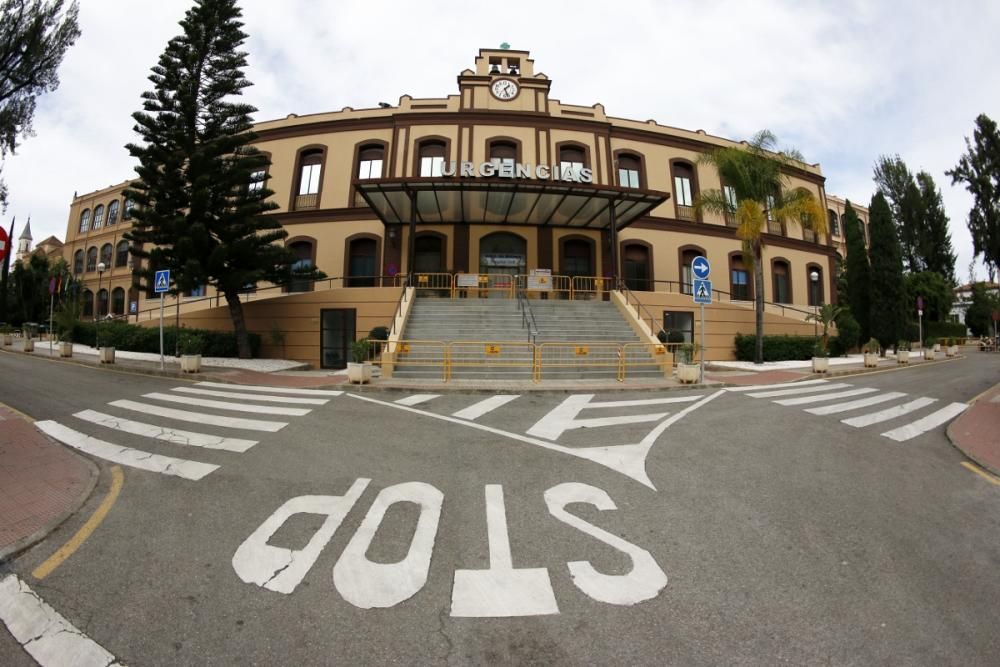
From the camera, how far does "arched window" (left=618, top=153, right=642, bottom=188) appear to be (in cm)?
2412

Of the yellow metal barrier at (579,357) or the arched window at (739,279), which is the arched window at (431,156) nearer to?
the yellow metal barrier at (579,357)

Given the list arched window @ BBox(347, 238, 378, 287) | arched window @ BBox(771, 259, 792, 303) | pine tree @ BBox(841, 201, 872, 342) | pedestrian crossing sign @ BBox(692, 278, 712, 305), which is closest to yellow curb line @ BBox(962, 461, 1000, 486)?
pedestrian crossing sign @ BBox(692, 278, 712, 305)

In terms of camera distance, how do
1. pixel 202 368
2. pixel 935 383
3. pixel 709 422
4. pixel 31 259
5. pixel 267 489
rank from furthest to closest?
pixel 31 259
pixel 202 368
pixel 935 383
pixel 709 422
pixel 267 489

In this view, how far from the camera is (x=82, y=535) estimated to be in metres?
3.73

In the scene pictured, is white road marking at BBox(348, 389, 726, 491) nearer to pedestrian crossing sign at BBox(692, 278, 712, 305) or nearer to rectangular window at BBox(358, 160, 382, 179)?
pedestrian crossing sign at BBox(692, 278, 712, 305)

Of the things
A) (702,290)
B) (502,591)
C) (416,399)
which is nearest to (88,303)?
(416,399)

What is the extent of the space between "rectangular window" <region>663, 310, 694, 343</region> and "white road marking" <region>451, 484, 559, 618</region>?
18078 mm

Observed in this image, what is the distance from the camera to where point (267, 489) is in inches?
183

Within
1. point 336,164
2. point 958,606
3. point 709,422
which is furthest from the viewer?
point 336,164

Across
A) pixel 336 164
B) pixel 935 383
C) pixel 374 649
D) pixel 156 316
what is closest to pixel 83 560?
pixel 374 649

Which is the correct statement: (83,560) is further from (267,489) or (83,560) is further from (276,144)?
(276,144)

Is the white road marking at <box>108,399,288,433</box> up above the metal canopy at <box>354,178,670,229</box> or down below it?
below

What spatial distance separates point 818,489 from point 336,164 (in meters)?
24.5

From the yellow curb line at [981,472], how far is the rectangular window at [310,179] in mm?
25397
